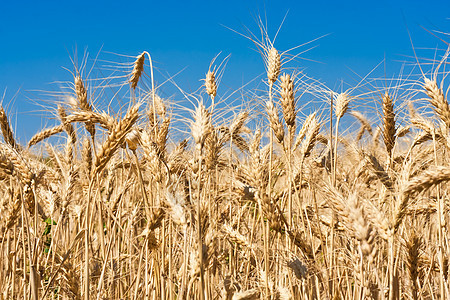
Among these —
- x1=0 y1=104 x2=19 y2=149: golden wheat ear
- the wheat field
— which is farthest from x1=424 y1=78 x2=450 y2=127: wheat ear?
x1=0 y1=104 x2=19 y2=149: golden wheat ear

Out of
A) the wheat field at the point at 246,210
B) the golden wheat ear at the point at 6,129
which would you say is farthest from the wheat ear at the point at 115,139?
the golden wheat ear at the point at 6,129

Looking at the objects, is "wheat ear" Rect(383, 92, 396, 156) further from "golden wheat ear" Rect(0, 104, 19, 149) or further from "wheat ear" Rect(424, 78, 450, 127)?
"golden wheat ear" Rect(0, 104, 19, 149)

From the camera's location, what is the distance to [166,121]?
278 centimetres

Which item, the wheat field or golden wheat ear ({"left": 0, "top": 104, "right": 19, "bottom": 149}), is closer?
the wheat field

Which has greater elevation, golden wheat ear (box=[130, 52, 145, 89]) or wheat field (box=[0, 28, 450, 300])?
golden wheat ear (box=[130, 52, 145, 89])

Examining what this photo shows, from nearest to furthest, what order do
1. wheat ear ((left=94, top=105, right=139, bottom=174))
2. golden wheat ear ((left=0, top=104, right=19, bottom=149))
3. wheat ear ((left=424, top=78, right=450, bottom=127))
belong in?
wheat ear ((left=94, top=105, right=139, bottom=174)) < wheat ear ((left=424, top=78, right=450, bottom=127)) < golden wheat ear ((left=0, top=104, right=19, bottom=149))

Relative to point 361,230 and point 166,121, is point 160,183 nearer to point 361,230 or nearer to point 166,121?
point 166,121

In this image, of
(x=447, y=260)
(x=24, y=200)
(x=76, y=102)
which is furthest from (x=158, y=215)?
(x=447, y=260)

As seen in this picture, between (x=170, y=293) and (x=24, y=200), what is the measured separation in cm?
87

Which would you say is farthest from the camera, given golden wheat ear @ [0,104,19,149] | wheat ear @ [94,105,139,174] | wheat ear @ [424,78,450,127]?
golden wheat ear @ [0,104,19,149]

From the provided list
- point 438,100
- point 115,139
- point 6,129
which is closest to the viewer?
point 115,139

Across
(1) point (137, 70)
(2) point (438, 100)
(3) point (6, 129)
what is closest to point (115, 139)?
(1) point (137, 70)

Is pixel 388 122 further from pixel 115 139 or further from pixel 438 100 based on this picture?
pixel 115 139

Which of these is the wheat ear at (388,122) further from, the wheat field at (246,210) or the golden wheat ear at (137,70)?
the golden wheat ear at (137,70)
